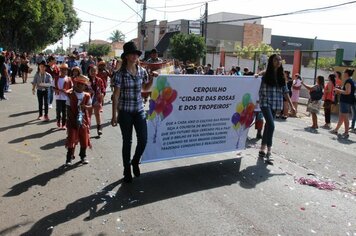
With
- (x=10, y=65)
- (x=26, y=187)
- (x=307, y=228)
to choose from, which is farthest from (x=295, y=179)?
(x=10, y=65)

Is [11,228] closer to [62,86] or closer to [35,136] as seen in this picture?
[35,136]

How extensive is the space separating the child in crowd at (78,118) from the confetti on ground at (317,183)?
3515 millimetres

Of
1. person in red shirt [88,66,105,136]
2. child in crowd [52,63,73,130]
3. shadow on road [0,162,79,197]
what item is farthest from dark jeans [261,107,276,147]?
child in crowd [52,63,73,130]

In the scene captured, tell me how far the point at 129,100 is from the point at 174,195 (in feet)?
4.63

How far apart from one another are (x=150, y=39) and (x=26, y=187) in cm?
7094

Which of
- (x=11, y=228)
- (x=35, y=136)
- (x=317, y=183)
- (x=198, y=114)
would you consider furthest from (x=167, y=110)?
(x=35, y=136)

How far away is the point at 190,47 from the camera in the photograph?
4172cm

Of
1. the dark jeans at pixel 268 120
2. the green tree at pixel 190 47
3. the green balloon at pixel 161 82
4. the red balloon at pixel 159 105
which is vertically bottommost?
the dark jeans at pixel 268 120

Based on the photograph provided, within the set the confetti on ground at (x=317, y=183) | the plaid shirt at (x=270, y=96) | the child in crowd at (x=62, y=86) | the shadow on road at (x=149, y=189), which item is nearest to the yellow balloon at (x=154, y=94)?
the shadow on road at (x=149, y=189)

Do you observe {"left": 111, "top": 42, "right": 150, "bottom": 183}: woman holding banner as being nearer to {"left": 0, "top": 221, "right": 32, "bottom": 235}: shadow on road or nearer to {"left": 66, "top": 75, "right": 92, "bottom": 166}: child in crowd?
{"left": 66, "top": 75, "right": 92, "bottom": 166}: child in crowd

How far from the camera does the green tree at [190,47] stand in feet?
137

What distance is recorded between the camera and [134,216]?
16.1 ft

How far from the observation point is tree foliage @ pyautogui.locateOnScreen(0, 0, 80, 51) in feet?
98.0

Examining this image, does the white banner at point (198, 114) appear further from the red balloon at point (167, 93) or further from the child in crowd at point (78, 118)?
the child in crowd at point (78, 118)
